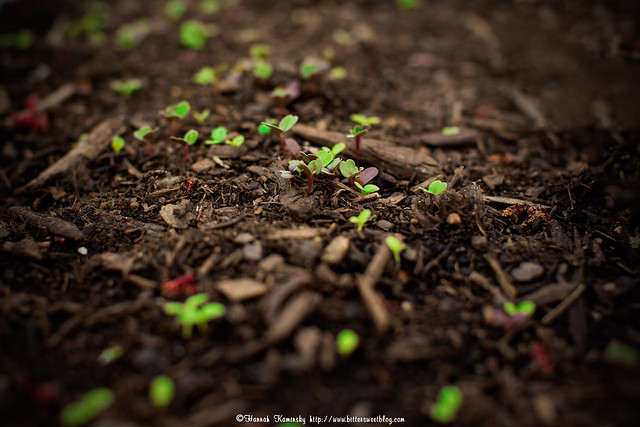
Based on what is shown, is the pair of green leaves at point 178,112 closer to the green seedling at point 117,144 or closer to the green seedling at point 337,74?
the green seedling at point 117,144

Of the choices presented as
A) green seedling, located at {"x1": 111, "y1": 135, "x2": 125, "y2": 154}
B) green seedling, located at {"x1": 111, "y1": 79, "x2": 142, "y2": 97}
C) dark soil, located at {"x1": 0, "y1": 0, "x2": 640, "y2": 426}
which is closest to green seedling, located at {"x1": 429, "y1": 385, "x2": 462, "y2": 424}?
dark soil, located at {"x1": 0, "y1": 0, "x2": 640, "y2": 426}

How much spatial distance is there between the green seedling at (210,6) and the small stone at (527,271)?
4333 millimetres

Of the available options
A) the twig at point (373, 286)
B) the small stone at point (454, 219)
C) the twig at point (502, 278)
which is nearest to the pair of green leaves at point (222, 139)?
the twig at point (373, 286)

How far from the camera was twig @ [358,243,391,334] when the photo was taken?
1.62m

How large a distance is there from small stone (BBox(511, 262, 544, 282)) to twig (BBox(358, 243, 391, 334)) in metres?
0.65

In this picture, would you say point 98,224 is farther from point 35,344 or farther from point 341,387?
point 341,387

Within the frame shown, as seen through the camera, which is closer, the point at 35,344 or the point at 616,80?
the point at 35,344

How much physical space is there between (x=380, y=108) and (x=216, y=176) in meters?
1.56

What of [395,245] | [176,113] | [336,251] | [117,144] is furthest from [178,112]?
[395,245]

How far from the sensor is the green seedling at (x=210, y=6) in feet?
14.6

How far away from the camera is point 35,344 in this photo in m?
1.57

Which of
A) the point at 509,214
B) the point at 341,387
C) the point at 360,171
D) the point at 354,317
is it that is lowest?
the point at 341,387

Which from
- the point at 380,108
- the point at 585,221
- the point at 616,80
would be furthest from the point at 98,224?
the point at 616,80

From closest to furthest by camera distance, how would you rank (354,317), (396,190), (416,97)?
(354,317) < (396,190) < (416,97)
